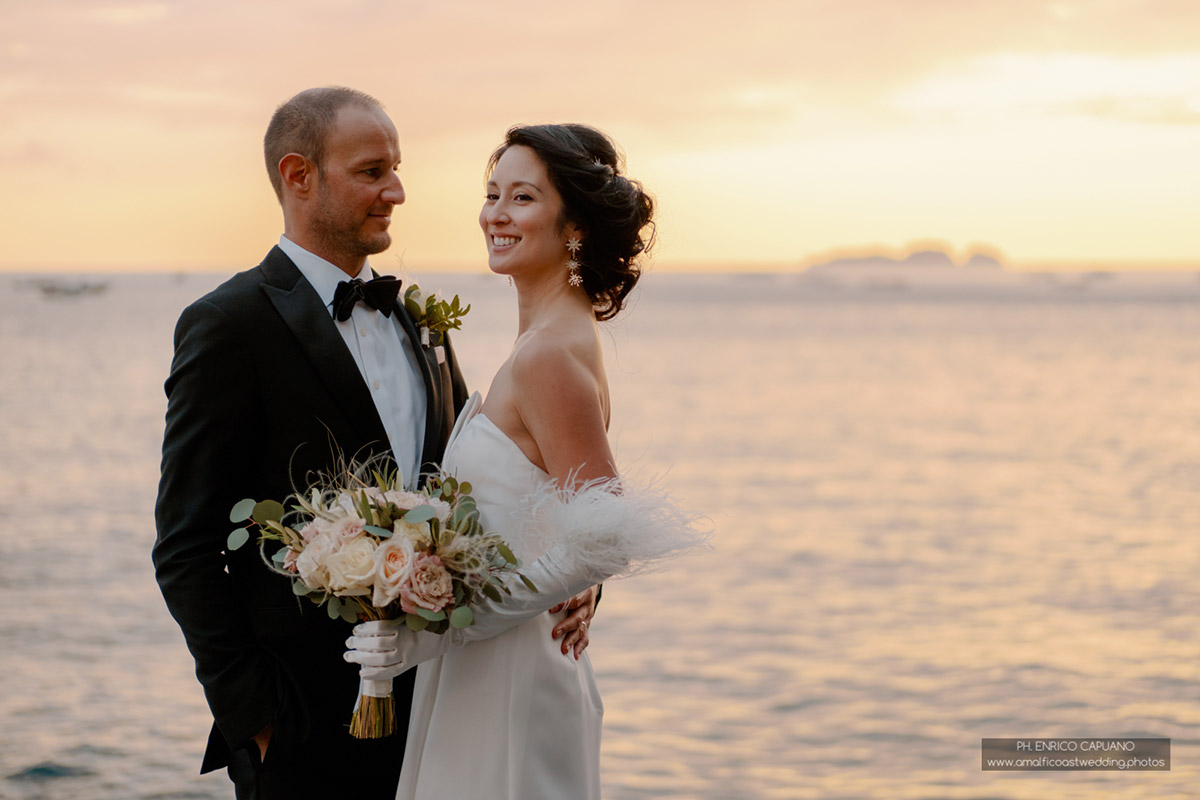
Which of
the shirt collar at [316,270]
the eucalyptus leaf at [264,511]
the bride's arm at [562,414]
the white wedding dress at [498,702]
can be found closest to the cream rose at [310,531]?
the eucalyptus leaf at [264,511]

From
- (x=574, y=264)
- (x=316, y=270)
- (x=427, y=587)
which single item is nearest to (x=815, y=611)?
(x=574, y=264)

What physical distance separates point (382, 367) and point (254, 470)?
0.50 meters

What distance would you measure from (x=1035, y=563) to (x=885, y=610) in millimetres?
2897

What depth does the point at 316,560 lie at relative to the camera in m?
2.60

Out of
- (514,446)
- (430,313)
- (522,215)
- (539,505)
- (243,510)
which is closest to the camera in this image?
(243,510)

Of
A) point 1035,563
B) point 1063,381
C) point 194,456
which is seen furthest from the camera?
point 1063,381

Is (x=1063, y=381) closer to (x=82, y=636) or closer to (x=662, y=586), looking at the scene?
(x=662, y=586)

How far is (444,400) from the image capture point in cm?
357

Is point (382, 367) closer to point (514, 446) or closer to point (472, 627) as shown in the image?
point (514, 446)

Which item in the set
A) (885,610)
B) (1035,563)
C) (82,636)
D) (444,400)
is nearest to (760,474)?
(1035,563)

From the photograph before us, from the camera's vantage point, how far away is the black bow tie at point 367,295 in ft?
10.7

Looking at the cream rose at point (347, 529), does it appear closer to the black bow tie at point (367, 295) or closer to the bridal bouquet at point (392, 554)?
the bridal bouquet at point (392, 554)

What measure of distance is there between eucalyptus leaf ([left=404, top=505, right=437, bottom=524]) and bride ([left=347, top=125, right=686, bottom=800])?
0.98 feet

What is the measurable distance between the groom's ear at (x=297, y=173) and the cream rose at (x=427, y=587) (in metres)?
1.27
